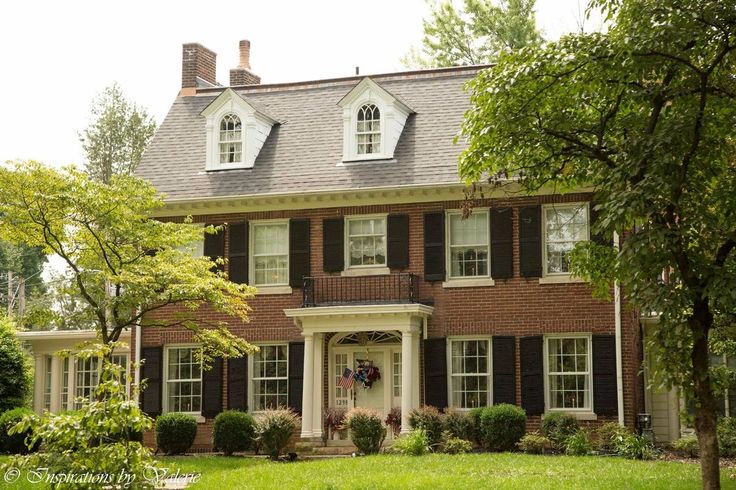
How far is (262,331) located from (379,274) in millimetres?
3084

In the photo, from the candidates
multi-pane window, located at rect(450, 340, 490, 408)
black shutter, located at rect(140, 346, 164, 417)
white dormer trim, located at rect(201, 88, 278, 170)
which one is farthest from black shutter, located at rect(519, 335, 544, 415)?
black shutter, located at rect(140, 346, 164, 417)

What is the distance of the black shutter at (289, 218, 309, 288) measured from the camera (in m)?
24.7

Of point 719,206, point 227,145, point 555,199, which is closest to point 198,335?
point 227,145

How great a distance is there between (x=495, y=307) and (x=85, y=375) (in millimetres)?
11574

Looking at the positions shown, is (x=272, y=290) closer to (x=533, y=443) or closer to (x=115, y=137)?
(x=533, y=443)

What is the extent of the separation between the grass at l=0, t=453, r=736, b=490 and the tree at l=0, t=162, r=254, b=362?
3293 millimetres

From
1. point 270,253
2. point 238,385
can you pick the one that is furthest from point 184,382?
point 270,253

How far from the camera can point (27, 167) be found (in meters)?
20.0

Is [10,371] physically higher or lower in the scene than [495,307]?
lower

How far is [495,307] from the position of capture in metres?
23.5

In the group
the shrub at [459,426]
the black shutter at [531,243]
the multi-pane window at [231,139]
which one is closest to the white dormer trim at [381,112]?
the multi-pane window at [231,139]

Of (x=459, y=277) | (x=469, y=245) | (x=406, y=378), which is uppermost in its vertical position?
(x=469, y=245)

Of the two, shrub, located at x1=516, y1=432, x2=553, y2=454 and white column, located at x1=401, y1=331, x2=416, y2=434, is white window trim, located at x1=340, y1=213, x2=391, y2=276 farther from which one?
shrub, located at x1=516, y1=432, x2=553, y2=454

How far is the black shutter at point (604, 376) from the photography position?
22391 mm
